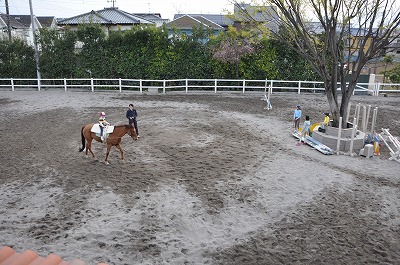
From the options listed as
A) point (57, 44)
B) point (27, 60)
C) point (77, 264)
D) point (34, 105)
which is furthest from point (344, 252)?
point (27, 60)

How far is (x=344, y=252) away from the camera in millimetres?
5656

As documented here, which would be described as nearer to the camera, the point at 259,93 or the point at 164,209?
the point at 164,209

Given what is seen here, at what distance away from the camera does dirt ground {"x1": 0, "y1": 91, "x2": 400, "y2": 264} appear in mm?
5715

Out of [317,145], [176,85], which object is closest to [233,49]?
[176,85]

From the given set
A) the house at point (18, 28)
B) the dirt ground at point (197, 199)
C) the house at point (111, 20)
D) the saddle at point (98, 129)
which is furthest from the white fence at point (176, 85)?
the house at point (18, 28)

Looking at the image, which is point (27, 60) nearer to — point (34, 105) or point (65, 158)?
point (34, 105)

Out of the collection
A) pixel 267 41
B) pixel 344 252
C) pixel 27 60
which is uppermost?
pixel 267 41

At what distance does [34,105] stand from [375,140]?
16.4 m

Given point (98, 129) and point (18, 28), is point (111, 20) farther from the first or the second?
point (98, 129)

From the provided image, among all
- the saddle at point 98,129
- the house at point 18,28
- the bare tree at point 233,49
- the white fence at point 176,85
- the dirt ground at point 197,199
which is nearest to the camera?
the dirt ground at point 197,199

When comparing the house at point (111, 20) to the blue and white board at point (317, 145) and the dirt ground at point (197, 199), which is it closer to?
the dirt ground at point (197, 199)

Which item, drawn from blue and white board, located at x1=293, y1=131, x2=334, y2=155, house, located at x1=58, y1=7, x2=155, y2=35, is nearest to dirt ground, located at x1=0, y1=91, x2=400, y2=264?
blue and white board, located at x1=293, y1=131, x2=334, y2=155

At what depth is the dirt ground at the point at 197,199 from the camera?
18.7 feet

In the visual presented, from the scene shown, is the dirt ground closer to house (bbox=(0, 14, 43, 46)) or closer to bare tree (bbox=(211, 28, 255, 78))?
bare tree (bbox=(211, 28, 255, 78))
